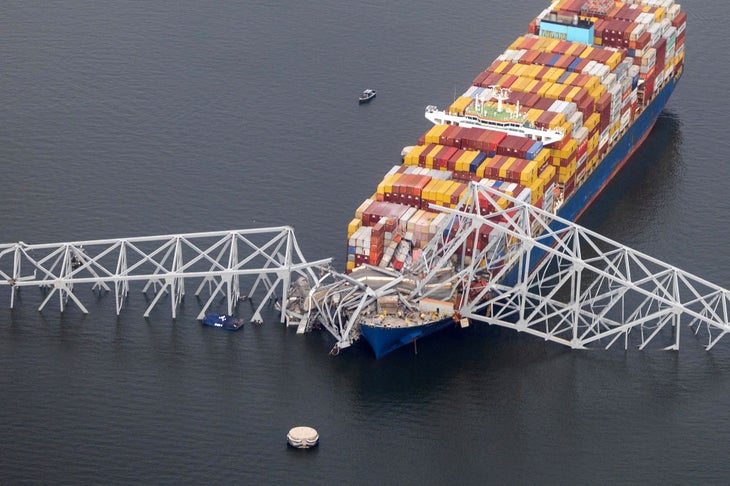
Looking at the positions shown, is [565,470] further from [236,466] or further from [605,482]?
[236,466]

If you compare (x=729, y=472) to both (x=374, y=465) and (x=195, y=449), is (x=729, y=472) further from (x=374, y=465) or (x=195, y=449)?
(x=195, y=449)

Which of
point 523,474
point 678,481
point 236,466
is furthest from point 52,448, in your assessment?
point 678,481

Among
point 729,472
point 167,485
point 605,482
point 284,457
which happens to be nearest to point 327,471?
point 284,457

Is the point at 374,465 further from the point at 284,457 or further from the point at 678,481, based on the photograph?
the point at 678,481

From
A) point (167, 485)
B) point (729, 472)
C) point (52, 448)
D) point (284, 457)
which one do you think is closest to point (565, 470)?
point (729, 472)

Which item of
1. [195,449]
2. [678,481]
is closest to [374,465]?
[195,449]
